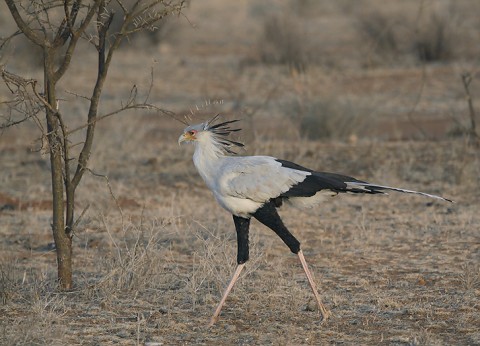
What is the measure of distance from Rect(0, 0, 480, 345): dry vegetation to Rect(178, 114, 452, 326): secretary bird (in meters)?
0.49

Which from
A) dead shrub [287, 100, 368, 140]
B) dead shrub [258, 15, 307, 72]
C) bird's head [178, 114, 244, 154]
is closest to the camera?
bird's head [178, 114, 244, 154]

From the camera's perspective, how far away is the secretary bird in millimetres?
5832

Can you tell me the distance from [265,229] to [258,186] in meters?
3.21

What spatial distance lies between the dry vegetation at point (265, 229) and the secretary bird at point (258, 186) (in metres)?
0.49

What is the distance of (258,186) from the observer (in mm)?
5820

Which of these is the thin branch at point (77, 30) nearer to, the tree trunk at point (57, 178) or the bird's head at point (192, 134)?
the tree trunk at point (57, 178)

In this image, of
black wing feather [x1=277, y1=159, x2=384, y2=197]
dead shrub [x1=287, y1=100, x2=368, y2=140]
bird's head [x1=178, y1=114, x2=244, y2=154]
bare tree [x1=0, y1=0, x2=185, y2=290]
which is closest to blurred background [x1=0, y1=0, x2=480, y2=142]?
dead shrub [x1=287, y1=100, x2=368, y2=140]

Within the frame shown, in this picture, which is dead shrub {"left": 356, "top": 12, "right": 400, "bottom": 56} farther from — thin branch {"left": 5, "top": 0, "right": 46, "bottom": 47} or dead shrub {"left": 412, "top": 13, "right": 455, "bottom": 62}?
thin branch {"left": 5, "top": 0, "right": 46, "bottom": 47}

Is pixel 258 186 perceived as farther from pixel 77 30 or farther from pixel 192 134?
pixel 77 30

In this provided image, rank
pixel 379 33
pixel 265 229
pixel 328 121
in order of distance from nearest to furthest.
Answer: pixel 265 229 < pixel 328 121 < pixel 379 33

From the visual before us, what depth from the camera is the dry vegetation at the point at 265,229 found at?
586 cm

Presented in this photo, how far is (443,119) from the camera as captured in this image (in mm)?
15031

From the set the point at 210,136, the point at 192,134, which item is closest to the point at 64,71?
the point at 192,134

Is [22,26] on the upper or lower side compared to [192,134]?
upper
